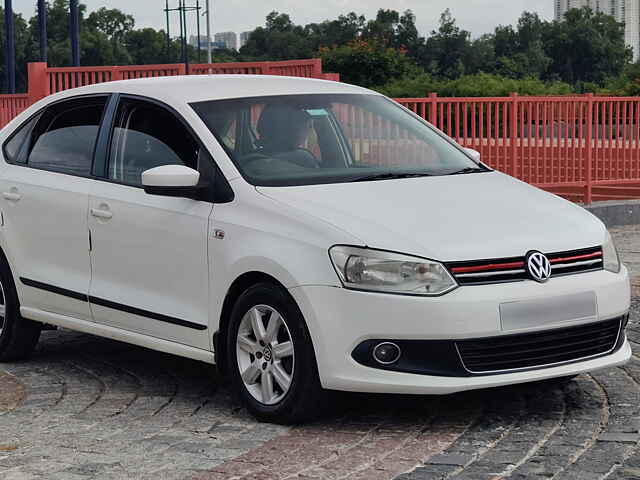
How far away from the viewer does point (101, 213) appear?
729 centimetres

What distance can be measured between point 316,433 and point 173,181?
141 cm

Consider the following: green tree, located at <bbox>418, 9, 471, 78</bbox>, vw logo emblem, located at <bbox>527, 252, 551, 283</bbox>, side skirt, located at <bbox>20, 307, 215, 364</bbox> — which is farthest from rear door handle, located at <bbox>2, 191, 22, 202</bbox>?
green tree, located at <bbox>418, 9, 471, 78</bbox>

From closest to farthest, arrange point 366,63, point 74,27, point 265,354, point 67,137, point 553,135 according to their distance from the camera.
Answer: point 265,354, point 67,137, point 553,135, point 74,27, point 366,63

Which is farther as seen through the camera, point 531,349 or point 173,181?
point 173,181

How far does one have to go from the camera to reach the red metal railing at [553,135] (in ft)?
53.3

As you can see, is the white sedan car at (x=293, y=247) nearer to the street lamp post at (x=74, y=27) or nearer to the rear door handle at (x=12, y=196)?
the rear door handle at (x=12, y=196)

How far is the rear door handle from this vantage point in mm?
7989

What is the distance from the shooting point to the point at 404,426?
6.27 meters

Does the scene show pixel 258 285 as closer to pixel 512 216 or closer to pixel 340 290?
pixel 340 290

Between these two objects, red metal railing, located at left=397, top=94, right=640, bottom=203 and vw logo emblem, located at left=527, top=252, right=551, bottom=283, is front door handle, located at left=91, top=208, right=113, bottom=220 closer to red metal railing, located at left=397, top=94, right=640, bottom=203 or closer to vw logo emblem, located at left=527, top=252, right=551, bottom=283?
vw logo emblem, located at left=527, top=252, right=551, bottom=283

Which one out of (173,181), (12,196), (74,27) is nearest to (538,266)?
(173,181)

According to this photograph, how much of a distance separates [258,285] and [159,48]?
5856 inches

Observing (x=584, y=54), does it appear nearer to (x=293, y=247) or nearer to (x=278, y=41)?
(x=278, y=41)

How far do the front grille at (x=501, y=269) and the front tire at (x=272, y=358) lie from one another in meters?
0.75
